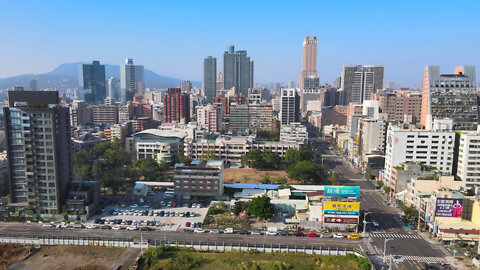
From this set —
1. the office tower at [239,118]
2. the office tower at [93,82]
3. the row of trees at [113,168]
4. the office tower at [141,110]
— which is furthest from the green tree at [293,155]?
the office tower at [93,82]

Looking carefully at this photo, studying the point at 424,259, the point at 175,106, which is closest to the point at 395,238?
the point at 424,259

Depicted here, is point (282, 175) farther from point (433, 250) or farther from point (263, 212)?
point (433, 250)

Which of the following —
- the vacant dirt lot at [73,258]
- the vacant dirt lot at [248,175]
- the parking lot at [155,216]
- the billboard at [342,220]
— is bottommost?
the vacant dirt lot at [73,258]

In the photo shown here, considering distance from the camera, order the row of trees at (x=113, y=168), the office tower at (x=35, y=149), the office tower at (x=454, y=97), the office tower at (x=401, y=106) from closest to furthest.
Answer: the office tower at (x=35, y=149) < the row of trees at (x=113, y=168) < the office tower at (x=454, y=97) < the office tower at (x=401, y=106)

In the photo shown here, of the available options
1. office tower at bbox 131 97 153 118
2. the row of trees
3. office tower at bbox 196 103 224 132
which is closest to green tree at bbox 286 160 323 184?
the row of trees

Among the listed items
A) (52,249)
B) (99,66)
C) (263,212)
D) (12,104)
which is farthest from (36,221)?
(99,66)

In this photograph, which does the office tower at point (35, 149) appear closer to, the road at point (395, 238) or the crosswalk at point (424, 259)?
the road at point (395, 238)

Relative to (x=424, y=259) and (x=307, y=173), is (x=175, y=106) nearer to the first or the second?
(x=307, y=173)
